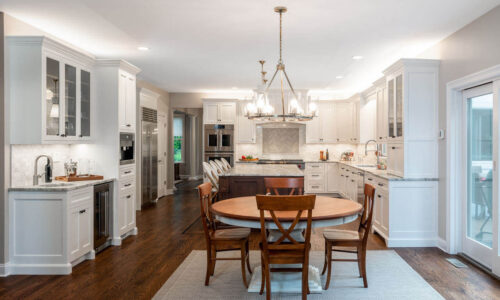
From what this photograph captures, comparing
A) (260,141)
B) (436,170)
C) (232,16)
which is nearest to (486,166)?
(436,170)

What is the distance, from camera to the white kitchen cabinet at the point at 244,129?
8.84 m

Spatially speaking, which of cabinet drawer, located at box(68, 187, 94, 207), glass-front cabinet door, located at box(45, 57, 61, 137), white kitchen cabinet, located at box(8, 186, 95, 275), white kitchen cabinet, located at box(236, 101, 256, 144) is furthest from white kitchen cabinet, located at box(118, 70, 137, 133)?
white kitchen cabinet, located at box(236, 101, 256, 144)

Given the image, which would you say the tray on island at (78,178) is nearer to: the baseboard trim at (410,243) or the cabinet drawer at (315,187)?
the baseboard trim at (410,243)

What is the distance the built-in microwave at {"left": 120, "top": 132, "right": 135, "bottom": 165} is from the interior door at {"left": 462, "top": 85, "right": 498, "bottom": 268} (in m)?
4.22

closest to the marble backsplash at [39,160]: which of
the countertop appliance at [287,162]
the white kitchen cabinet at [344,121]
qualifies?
the countertop appliance at [287,162]

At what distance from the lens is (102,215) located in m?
4.43

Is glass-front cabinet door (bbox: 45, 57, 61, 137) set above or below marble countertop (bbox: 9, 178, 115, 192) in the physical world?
above

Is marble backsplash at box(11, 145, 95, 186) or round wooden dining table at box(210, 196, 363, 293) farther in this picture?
marble backsplash at box(11, 145, 95, 186)

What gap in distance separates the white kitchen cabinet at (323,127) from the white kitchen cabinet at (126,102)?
4.91 meters

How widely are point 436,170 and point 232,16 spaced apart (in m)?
3.16

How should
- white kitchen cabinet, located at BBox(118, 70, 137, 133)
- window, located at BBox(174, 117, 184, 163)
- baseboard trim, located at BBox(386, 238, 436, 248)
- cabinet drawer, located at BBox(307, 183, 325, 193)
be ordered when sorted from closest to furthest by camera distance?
1. baseboard trim, located at BBox(386, 238, 436, 248)
2. white kitchen cabinet, located at BBox(118, 70, 137, 133)
3. cabinet drawer, located at BBox(307, 183, 325, 193)
4. window, located at BBox(174, 117, 184, 163)

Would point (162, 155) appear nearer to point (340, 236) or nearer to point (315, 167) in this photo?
point (315, 167)

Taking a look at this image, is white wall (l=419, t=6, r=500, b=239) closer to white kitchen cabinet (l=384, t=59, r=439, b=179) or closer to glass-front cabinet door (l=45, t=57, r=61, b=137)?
white kitchen cabinet (l=384, t=59, r=439, b=179)

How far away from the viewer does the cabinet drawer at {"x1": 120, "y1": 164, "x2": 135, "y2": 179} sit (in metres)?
4.82
